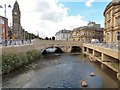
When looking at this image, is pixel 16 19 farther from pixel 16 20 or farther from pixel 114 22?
pixel 114 22

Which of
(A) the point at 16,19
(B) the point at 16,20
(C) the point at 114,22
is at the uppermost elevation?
(A) the point at 16,19

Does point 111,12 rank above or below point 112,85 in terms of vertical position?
above

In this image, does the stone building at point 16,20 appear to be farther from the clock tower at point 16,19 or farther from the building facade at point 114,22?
the building facade at point 114,22

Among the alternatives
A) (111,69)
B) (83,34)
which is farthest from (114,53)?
(83,34)

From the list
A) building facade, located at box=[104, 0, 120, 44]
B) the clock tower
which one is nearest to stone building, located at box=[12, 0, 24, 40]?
the clock tower

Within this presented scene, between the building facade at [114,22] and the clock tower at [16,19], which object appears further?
the clock tower at [16,19]

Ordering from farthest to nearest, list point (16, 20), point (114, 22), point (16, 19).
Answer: point (16, 20) < point (16, 19) < point (114, 22)

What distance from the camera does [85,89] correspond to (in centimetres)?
1759

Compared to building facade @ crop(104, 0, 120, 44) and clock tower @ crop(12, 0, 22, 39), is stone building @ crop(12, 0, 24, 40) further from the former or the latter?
building facade @ crop(104, 0, 120, 44)

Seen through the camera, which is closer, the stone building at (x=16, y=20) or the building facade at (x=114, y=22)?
the building facade at (x=114, y=22)

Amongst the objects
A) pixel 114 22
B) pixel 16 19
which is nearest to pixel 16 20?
pixel 16 19

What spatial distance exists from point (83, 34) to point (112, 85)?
82.7m

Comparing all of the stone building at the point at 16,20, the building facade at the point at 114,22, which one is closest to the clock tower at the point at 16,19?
the stone building at the point at 16,20

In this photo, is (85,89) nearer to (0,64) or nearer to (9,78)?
(9,78)
